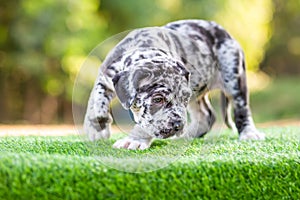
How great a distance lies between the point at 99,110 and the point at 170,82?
2.20ft

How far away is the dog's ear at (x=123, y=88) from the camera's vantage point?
2912mm

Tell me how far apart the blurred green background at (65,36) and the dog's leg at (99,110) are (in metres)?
9.17

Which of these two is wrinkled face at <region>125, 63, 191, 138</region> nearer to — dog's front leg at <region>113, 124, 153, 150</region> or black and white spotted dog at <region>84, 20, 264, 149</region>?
black and white spotted dog at <region>84, 20, 264, 149</region>

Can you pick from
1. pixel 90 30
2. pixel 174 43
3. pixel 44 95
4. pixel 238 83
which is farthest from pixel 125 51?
pixel 44 95

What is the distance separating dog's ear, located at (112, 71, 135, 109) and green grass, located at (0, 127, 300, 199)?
275 millimetres

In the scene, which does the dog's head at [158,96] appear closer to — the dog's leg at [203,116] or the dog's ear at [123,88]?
the dog's ear at [123,88]

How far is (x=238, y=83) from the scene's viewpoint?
4102 millimetres

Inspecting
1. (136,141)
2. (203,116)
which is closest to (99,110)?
(136,141)

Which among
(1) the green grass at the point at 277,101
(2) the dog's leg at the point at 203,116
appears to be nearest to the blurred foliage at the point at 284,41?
(1) the green grass at the point at 277,101

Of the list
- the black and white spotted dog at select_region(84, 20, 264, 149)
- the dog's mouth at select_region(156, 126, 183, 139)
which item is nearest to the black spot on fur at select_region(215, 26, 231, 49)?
the black and white spotted dog at select_region(84, 20, 264, 149)

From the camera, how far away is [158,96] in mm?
2797

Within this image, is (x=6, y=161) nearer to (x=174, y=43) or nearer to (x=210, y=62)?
(x=174, y=43)

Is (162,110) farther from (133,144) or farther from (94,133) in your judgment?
(94,133)

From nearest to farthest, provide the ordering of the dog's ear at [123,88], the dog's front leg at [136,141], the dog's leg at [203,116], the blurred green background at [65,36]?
the dog's ear at [123,88] < the dog's front leg at [136,141] < the dog's leg at [203,116] < the blurred green background at [65,36]
